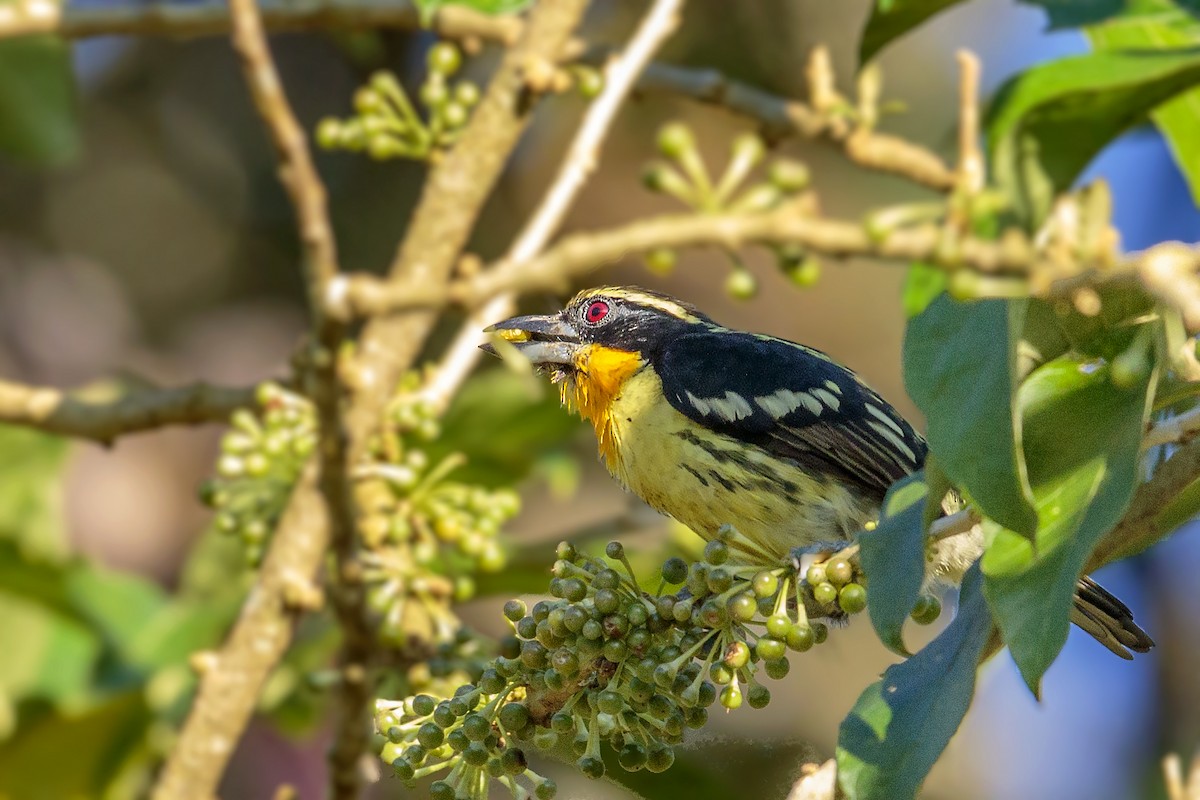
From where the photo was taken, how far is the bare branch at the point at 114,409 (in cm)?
296

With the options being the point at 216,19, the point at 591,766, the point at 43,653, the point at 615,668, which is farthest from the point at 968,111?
the point at 43,653

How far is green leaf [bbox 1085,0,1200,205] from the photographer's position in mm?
3100

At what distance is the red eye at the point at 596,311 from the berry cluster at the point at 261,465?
43.2 inches

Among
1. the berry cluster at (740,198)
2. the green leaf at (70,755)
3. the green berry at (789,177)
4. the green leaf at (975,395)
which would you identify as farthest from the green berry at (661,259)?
the green leaf at (70,755)

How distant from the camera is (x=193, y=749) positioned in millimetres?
2713

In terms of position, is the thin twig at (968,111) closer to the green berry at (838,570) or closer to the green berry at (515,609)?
the green berry at (838,570)

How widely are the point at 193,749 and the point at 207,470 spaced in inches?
174

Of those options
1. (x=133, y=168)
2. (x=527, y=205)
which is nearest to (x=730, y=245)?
(x=527, y=205)

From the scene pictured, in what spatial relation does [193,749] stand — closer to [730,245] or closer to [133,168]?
[730,245]

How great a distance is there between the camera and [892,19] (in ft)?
9.67

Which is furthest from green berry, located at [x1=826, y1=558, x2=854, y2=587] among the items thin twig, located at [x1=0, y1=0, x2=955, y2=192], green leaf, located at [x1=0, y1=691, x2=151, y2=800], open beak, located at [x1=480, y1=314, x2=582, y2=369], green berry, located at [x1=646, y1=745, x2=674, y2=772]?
green leaf, located at [x1=0, y1=691, x2=151, y2=800]

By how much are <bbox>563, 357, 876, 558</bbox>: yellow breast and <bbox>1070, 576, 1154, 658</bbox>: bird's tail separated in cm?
52

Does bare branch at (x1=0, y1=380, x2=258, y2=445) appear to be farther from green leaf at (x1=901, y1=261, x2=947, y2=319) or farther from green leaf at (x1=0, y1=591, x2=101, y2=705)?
green leaf at (x1=901, y1=261, x2=947, y2=319)

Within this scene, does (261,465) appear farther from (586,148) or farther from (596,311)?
(596,311)
